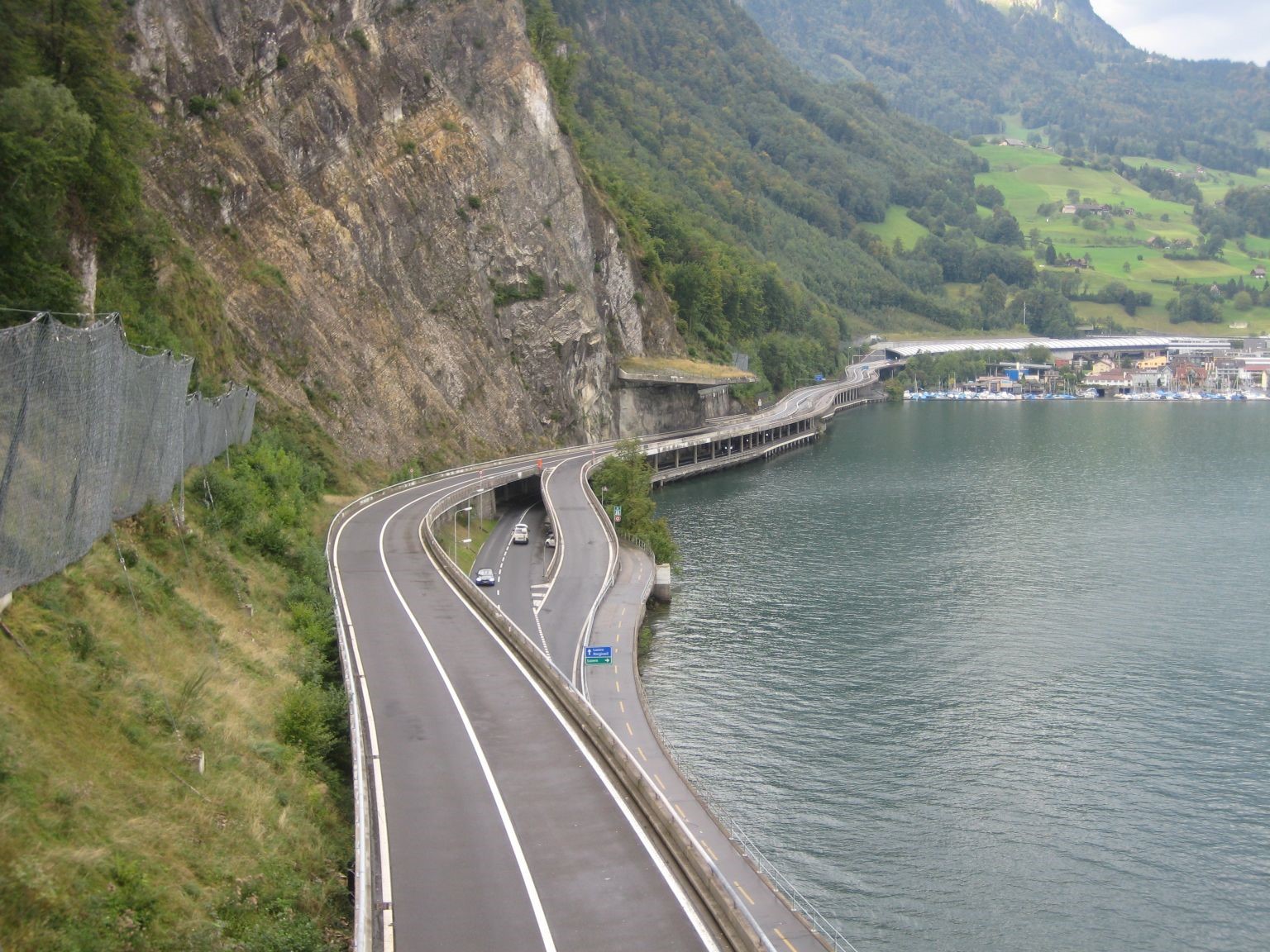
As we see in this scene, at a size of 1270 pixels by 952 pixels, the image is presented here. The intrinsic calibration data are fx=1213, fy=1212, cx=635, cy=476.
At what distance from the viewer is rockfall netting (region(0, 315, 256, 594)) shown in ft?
77.8

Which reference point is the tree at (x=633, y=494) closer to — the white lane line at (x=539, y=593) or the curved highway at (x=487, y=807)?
the white lane line at (x=539, y=593)

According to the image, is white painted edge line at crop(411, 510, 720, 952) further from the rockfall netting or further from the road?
the rockfall netting

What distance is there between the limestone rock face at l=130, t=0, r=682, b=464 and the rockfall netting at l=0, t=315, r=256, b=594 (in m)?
36.7

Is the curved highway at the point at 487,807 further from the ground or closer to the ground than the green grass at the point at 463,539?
closer to the ground

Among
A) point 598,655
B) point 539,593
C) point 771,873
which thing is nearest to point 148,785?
point 771,873

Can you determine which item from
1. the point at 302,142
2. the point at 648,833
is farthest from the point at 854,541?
the point at 648,833

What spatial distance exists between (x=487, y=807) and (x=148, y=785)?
23.4ft

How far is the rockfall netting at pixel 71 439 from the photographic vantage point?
23719 mm

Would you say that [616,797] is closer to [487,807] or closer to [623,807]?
[623,807]

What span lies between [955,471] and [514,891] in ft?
350

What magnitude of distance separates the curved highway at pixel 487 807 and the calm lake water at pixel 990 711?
227 inches

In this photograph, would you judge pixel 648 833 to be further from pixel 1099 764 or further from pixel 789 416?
pixel 789 416

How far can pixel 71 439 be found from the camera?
1089 inches

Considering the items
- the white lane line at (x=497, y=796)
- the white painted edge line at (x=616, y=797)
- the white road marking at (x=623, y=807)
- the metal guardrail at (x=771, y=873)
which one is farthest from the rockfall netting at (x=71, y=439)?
the metal guardrail at (x=771, y=873)
